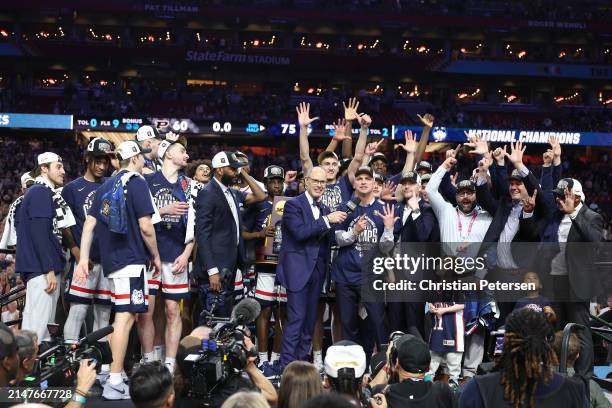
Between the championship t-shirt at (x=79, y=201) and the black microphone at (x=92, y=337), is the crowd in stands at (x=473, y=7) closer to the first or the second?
the championship t-shirt at (x=79, y=201)

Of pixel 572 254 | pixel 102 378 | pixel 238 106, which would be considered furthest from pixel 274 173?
pixel 238 106

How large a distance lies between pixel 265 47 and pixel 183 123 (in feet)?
36.2

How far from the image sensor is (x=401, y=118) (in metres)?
36.2

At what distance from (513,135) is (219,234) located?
2674cm

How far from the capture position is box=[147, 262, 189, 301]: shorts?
22.0 ft

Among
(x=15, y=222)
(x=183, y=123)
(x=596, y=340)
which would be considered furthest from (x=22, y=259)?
A: (x=183, y=123)

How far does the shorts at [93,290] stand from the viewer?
649 centimetres

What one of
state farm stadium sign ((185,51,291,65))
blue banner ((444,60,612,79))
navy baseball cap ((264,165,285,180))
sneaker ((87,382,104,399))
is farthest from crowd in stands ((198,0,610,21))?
sneaker ((87,382,104,399))

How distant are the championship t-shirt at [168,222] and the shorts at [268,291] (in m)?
0.92

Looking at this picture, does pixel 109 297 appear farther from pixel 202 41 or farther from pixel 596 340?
pixel 202 41

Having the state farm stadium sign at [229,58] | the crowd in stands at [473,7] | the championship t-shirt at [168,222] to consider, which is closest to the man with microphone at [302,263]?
the championship t-shirt at [168,222]

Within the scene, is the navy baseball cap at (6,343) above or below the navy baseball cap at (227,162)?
below

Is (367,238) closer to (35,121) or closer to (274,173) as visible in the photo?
(274,173)

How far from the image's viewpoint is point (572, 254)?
21.4 ft
